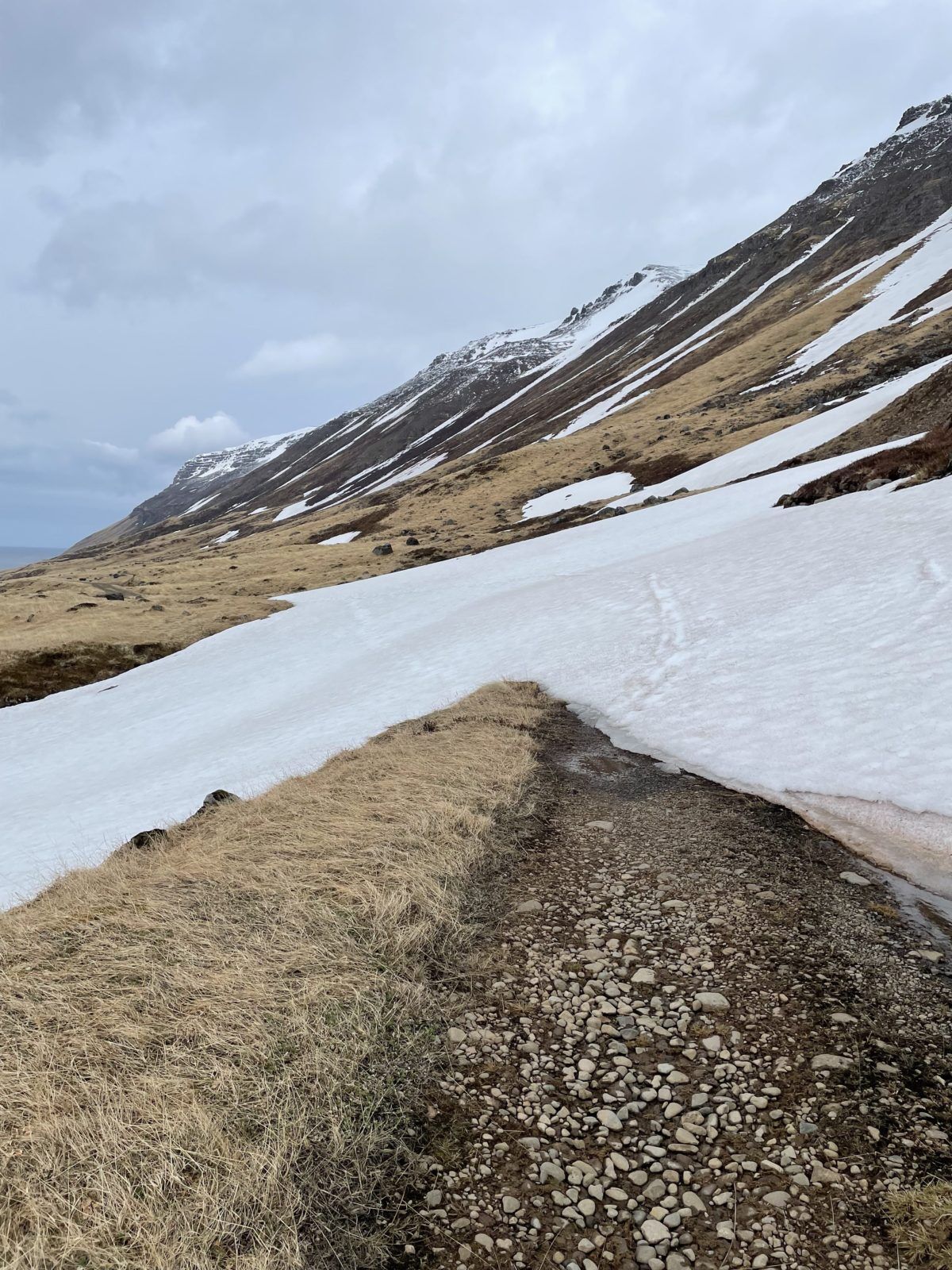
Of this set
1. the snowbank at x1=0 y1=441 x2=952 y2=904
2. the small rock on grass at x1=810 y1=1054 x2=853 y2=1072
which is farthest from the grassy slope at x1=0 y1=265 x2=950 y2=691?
the small rock on grass at x1=810 y1=1054 x2=853 y2=1072

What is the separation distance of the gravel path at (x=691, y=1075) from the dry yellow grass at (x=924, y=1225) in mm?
93

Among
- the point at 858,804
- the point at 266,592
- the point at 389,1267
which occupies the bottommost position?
the point at 858,804

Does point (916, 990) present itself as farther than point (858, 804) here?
No

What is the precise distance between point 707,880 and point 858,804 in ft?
9.45

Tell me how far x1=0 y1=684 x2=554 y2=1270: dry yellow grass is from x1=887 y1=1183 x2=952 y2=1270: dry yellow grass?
2821 millimetres

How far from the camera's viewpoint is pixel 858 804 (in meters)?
8.60

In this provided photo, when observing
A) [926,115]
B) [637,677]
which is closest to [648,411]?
[637,677]

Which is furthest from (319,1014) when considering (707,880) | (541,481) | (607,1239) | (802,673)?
(541,481)

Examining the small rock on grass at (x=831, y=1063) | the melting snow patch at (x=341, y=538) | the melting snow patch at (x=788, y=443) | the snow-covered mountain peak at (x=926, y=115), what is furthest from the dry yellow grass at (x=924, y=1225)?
the snow-covered mountain peak at (x=926, y=115)

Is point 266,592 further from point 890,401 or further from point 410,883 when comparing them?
point 410,883

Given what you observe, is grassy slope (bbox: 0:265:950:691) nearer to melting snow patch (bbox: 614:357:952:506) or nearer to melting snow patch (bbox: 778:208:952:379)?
melting snow patch (bbox: 778:208:952:379)

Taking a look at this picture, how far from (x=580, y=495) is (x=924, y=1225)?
6098 cm

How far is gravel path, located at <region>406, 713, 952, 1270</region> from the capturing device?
3.72 meters

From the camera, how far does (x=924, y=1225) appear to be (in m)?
3.50
